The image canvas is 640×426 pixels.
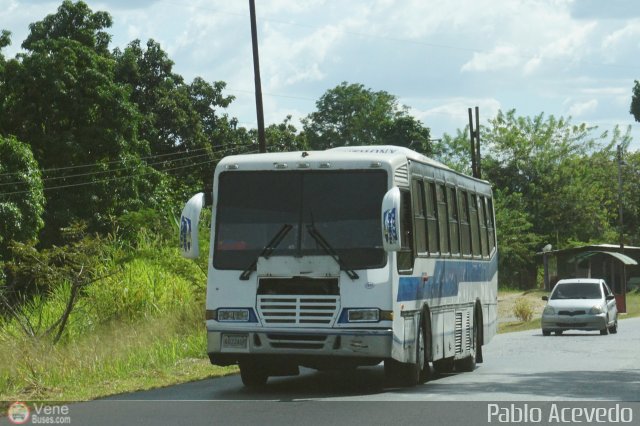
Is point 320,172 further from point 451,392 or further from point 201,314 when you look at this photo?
point 201,314

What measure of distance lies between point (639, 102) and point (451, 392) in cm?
5101

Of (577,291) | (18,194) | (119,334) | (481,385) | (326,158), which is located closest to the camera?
(326,158)

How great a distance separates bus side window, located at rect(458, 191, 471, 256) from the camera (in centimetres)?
2021

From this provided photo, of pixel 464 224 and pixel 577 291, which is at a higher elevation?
pixel 464 224

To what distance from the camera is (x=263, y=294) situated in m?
15.5

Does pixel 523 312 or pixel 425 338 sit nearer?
pixel 425 338

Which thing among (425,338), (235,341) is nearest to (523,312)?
(425,338)

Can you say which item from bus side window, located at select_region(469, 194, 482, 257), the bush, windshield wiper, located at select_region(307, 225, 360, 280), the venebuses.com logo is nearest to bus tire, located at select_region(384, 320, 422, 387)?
windshield wiper, located at select_region(307, 225, 360, 280)

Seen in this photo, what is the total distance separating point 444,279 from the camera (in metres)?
18.5

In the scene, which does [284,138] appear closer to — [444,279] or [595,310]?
[595,310]

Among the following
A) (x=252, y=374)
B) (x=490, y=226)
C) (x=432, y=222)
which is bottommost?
(x=252, y=374)

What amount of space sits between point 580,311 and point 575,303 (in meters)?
0.36

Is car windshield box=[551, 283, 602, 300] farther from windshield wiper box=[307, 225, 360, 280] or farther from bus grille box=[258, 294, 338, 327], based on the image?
bus grille box=[258, 294, 338, 327]

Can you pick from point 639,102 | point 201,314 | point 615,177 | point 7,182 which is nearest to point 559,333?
point 201,314
